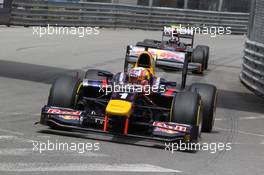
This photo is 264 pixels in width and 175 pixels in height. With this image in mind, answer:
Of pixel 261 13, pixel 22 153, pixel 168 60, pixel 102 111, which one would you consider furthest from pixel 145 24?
pixel 22 153

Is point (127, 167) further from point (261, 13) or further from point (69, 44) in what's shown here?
point (69, 44)

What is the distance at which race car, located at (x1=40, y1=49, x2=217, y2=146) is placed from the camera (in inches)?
334

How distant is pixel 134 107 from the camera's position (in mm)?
8953

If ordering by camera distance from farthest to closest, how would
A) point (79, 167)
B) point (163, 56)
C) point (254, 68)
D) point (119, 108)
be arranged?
point (254, 68) → point (163, 56) → point (119, 108) → point (79, 167)

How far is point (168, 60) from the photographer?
1191cm

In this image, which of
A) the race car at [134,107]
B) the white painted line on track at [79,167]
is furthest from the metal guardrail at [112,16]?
the white painted line on track at [79,167]

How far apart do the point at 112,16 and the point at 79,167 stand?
29789mm

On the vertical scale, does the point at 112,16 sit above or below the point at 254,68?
below

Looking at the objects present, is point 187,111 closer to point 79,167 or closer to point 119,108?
point 119,108

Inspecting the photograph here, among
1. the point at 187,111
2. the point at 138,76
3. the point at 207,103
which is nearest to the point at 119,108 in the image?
the point at 187,111

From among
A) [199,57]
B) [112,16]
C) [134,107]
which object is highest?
[134,107]

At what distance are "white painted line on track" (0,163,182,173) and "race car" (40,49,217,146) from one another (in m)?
1.27

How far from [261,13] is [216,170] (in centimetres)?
1112

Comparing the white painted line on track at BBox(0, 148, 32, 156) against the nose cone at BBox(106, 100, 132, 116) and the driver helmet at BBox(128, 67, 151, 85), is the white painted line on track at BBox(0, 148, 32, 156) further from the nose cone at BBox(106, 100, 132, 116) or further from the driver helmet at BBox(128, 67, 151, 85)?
the driver helmet at BBox(128, 67, 151, 85)
